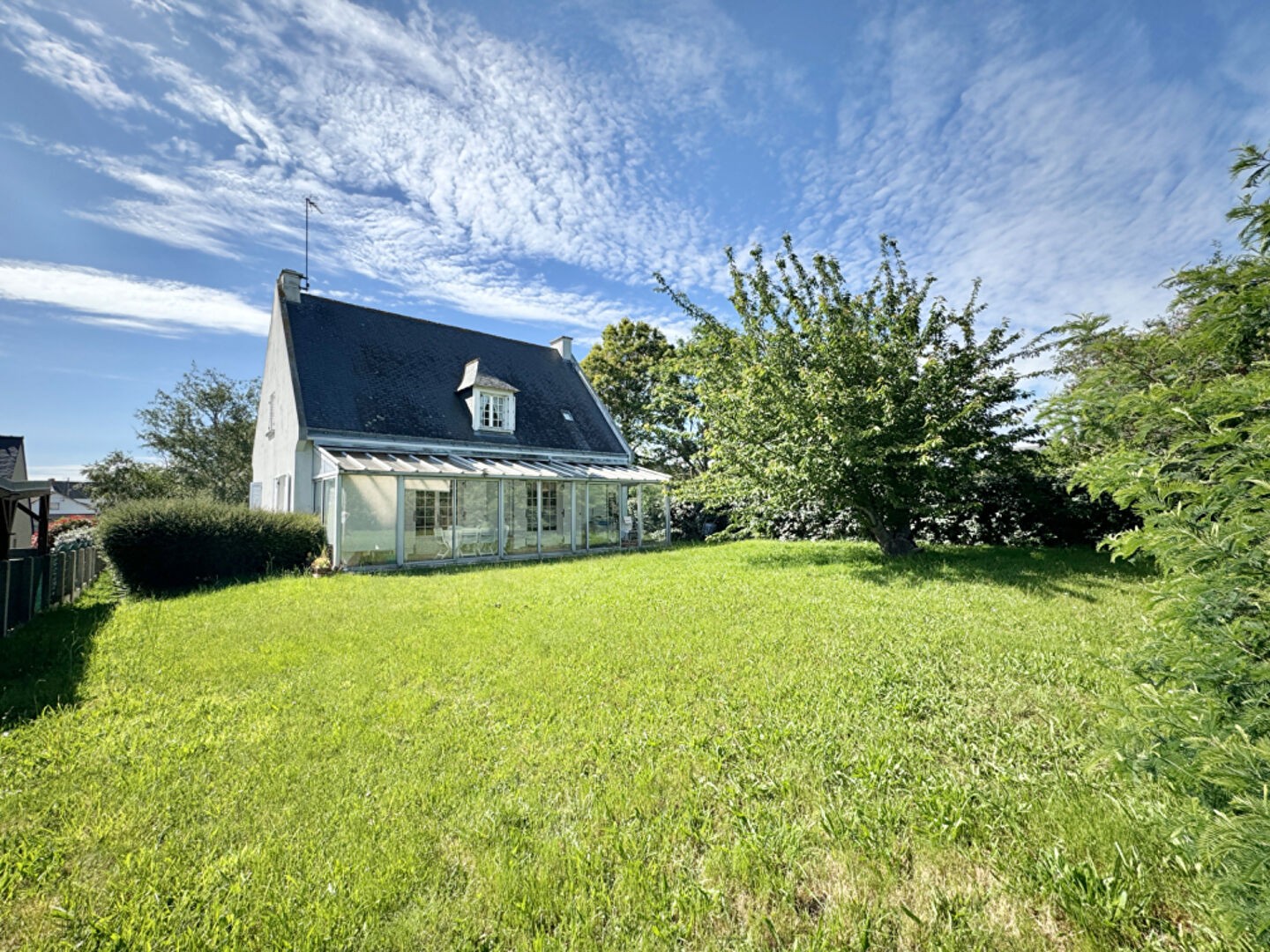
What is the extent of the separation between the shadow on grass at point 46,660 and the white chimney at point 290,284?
11.2 metres

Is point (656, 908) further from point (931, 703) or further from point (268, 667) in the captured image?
point (268, 667)

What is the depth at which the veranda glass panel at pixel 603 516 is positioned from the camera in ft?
55.1

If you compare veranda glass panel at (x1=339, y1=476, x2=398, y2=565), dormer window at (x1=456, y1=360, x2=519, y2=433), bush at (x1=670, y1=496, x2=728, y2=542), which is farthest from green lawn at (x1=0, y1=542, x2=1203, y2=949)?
bush at (x1=670, y1=496, x2=728, y2=542)

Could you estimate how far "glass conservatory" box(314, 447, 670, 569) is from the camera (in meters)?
12.8

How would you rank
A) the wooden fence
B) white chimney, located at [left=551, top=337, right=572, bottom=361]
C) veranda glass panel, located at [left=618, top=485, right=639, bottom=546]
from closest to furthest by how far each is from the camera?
the wooden fence
veranda glass panel, located at [left=618, top=485, right=639, bottom=546]
white chimney, located at [left=551, top=337, right=572, bottom=361]

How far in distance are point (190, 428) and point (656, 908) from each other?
112ft

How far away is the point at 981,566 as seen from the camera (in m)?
9.52

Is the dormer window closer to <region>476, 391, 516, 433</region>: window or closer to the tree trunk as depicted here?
<region>476, 391, 516, 433</region>: window

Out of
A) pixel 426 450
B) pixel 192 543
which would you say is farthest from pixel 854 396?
pixel 192 543

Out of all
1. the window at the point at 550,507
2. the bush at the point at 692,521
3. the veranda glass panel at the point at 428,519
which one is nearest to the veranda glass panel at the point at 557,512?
the window at the point at 550,507

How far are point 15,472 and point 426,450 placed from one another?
42.3ft

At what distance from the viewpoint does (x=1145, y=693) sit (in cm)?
240

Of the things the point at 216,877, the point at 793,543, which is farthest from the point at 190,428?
the point at 216,877

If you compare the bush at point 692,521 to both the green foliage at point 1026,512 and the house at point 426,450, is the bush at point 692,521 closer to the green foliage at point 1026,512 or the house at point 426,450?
the house at point 426,450
